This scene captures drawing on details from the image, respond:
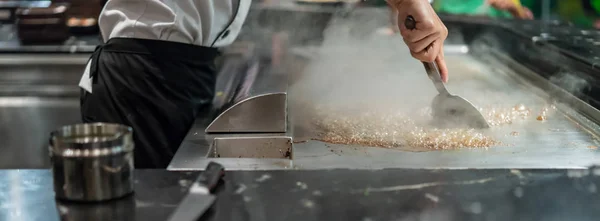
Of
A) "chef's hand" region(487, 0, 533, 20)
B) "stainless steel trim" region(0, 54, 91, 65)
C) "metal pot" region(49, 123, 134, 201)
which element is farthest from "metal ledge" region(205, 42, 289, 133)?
"chef's hand" region(487, 0, 533, 20)

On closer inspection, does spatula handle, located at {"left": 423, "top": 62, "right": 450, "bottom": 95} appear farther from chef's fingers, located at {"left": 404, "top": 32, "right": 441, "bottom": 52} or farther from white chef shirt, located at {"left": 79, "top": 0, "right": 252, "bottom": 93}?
white chef shirt, located at {"left": 79, "top": 0, "right": 252, "bottom": 93}

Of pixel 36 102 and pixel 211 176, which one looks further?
pixel 36 102

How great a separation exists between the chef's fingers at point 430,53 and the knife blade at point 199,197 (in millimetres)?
598

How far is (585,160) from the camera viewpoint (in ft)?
3.35

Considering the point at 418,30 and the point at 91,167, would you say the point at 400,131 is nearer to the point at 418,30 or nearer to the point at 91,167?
the point at 418,30

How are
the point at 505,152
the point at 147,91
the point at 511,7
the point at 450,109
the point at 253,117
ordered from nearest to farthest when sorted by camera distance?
the point at 505,152
the point at 253,117
the point at 450,109
the point at 147,91
the point at 511,7

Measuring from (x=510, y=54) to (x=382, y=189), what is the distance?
1.23 meters

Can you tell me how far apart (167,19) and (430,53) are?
562mm

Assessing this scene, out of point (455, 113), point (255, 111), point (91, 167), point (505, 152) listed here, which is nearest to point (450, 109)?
point (455, 113)

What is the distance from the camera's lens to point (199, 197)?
75cm

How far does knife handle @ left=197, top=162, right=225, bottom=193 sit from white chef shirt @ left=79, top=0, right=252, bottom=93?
582mm

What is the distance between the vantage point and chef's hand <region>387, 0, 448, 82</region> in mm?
1232

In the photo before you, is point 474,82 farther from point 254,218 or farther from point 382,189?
point 254,218

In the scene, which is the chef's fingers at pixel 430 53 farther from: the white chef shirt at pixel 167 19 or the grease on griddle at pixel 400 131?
the white chef shirt at pixel 167 19
